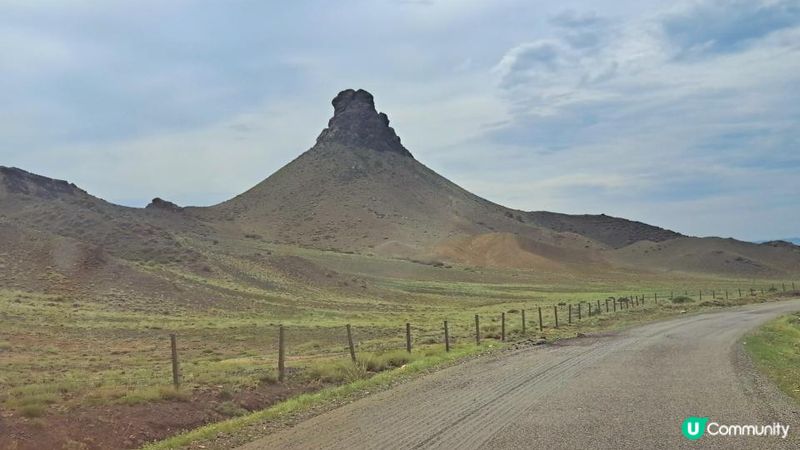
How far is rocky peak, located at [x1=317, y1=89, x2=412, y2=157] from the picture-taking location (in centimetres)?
17650

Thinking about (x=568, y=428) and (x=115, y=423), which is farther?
(x=115, y=423)

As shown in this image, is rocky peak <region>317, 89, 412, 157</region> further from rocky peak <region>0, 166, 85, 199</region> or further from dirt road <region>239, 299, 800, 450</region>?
dirt road <region>239, 299, 800, 450</region>

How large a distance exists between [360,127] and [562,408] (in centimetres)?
17195

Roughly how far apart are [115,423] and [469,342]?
693 inches

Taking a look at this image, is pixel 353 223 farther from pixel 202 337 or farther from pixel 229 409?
pixel 229 409

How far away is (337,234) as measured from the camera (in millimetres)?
129000

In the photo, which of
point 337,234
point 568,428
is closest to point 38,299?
point 568,428

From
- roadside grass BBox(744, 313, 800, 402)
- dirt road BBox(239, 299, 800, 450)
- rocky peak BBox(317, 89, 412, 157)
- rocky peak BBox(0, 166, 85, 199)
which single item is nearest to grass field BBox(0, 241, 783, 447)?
dirt road BBox(239, 299, 800, 450)

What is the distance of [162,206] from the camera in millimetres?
128875

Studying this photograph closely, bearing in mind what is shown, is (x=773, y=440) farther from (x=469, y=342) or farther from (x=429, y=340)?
(x=429, y=340)

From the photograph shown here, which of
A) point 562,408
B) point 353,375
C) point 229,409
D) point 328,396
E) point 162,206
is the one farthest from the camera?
point 162,206

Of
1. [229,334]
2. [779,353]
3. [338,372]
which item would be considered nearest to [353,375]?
[338,372]

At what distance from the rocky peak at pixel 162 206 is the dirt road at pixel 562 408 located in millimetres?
116939

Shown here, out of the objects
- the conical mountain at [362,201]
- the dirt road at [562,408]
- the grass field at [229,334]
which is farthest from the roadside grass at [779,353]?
the conical mountain at [362,201]
